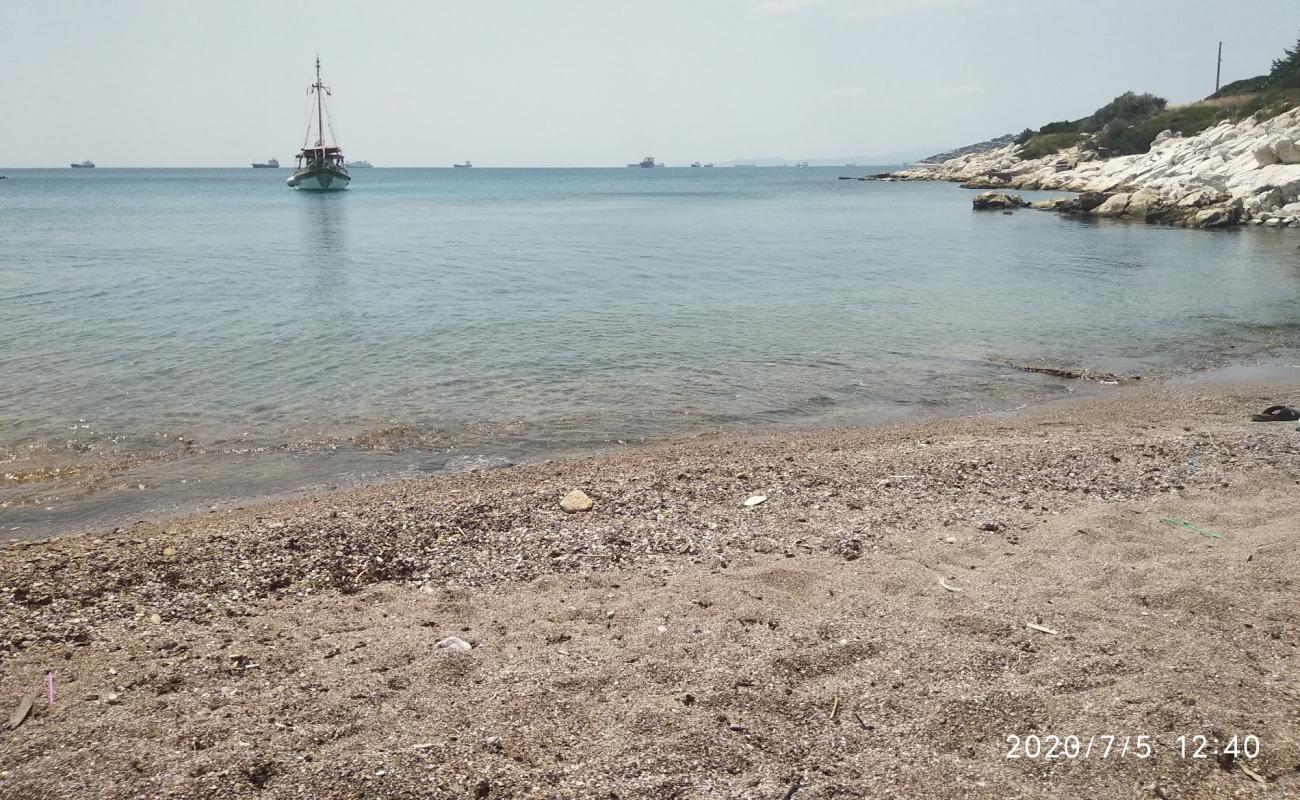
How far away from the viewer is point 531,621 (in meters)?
6.16

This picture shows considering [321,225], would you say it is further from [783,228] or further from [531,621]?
[531,621]

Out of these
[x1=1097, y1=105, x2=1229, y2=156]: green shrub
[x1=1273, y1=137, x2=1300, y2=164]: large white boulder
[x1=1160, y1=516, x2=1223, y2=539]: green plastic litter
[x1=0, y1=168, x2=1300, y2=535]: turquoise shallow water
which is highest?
[x1=1097, y1=105, x2=1229, y2=156]: green shrub

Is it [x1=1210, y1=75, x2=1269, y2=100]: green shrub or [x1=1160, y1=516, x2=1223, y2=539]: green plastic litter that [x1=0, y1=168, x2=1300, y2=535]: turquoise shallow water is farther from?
[x1=1210, y1=75, x2=1269, y2=100]: green shrub

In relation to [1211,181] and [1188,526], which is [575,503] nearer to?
[1188,526]

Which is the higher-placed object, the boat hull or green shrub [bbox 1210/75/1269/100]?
green shrub [bbox 1210/75/1269/100]

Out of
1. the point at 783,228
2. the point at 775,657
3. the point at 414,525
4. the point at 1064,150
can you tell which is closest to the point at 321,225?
the point at 783,228

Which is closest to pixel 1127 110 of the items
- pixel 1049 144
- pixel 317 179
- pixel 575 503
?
pixel 1049 144

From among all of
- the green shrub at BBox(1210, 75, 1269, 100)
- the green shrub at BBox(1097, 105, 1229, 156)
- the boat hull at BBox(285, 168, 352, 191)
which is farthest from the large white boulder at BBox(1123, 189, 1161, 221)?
the boat hull at BBox(285, 168, 352, 191)

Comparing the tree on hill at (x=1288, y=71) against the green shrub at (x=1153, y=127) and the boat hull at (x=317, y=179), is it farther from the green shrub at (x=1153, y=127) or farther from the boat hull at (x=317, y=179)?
the boat hull at (x=317, y=179)

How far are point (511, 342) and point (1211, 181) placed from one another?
53557mm

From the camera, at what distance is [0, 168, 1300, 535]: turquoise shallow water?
11.6 m

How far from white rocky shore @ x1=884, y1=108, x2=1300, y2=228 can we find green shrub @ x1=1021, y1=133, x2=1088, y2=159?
2710cm

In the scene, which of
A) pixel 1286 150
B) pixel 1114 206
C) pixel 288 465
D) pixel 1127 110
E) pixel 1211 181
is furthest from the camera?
pixel 1127 110

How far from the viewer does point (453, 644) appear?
5785mm
